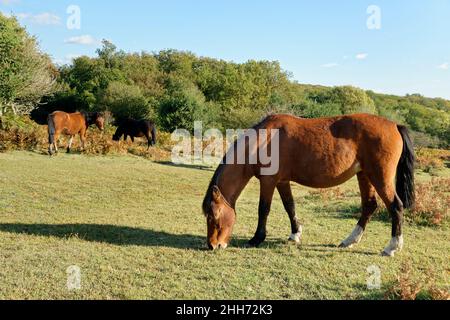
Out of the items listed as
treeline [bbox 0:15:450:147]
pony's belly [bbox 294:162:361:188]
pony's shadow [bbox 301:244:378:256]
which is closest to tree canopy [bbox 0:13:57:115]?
treeline [bbox 0:15:450:147]

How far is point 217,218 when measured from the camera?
5852mm

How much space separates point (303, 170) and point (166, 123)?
2606 cm

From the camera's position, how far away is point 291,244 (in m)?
6.40

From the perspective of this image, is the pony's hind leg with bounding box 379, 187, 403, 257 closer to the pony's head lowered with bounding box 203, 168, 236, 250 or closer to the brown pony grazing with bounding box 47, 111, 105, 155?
the pony's head lowered with bounding box 203, 168, 236, 250

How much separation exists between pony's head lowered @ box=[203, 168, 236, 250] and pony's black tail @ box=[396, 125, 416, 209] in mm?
2668

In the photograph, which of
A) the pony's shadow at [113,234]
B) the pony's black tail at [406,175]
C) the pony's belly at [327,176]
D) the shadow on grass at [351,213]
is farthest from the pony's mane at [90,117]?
the pony's black tail at [406,175]

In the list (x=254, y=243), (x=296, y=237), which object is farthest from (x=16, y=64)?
(x=296, y=237)

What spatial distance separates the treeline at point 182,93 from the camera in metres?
31.9

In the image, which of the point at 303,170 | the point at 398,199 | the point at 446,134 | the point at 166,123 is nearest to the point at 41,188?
the point at 303,170

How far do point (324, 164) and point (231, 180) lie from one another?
1.45m

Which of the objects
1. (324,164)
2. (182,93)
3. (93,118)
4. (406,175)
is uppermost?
(182,93)

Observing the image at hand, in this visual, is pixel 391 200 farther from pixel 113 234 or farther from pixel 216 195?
pixel 113 234
